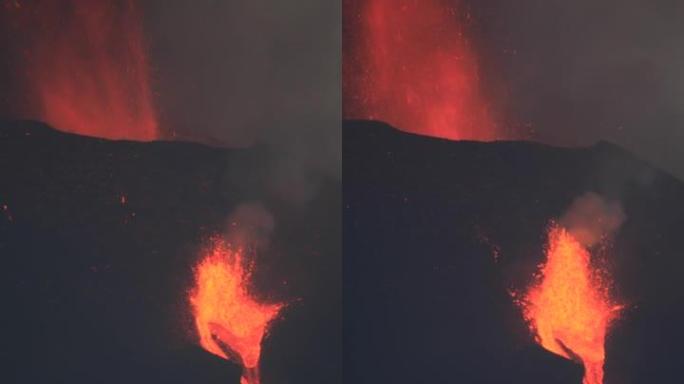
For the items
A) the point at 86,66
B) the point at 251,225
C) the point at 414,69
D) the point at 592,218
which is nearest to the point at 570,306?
the point at 592,218

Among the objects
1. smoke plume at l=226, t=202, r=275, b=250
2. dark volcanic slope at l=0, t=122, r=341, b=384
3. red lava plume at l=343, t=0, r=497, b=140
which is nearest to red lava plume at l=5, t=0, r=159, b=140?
dark volcanic slope at l=0, t=122, r=341, b=384

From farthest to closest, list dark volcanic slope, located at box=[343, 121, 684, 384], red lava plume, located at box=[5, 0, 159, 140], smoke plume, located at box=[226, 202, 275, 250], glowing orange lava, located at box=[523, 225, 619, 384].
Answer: smoke plume, located at box=[226, 202, 275, 250] → glowing orange lava, located at box=[523, 225, 619, 384] → dark volcanic slope, located at box=[343, 121, 684, 384] → red lava plume, located at box=[5, 0, 159, 140]

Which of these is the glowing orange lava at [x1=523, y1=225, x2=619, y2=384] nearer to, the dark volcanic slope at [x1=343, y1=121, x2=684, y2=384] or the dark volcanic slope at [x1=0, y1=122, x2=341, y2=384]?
the dark volcanic slope at [x1=343, y1=121, x2=684, y2=384]

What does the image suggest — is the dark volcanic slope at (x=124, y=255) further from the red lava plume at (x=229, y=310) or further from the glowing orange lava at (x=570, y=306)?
the glowing orange lava at (x=570, y=306)

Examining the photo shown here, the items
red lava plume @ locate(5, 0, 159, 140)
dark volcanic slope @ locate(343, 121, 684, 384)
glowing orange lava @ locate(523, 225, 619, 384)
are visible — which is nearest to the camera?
red lava plume @ locate(5, 0, 159, 140)

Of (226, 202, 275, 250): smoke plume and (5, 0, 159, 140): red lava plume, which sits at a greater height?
(5, 0, 159, 140): red lava plume

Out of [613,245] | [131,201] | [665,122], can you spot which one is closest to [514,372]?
[613,245]

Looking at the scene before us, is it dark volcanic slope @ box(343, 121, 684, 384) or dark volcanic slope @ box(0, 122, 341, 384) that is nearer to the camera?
dark volcanic slope @ box(0, 122, 341, 384)

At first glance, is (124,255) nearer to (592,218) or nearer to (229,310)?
(229,310)
